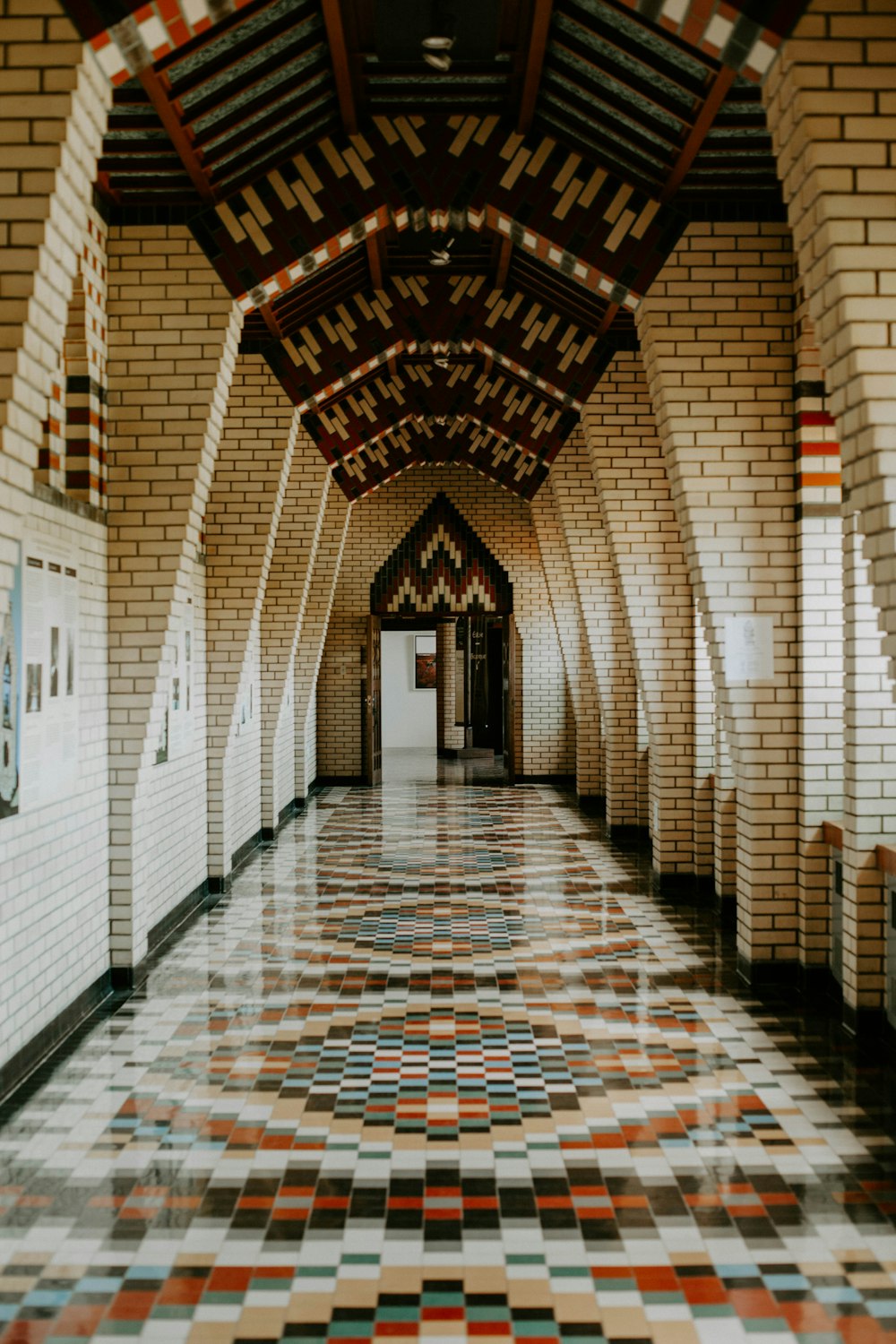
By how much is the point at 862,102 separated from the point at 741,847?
14.2 feet

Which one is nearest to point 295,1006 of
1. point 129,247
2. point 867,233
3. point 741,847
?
point 741,847

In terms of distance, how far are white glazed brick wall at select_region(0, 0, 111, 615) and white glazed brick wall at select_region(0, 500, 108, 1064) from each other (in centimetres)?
177

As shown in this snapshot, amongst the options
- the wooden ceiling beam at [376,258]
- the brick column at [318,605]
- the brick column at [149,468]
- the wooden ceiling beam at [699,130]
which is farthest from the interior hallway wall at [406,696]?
the wooden ceiling beam at [699,130]

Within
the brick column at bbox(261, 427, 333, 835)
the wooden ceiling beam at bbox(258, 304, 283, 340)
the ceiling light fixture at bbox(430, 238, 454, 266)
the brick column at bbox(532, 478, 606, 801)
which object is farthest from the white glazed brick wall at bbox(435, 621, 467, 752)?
the ceiling light fixture at bbox(430, 238, 454, 266)

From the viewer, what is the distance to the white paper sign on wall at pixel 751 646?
6.55 metres

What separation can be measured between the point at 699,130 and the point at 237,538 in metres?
5.06

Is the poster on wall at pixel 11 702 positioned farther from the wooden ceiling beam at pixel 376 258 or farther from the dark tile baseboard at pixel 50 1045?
the wooden ceiling beam at pixel 376 258

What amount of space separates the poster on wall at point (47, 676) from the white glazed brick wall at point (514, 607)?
11.3 metres

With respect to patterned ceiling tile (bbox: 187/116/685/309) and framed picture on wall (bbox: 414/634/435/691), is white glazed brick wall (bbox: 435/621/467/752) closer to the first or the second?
framed picture on wall (bbox: 414/634/435/691)

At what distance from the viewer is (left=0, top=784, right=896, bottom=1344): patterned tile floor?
339 cm

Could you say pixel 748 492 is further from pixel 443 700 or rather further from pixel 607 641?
pixel 443 700

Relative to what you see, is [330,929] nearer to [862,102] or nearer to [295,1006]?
[295,1006]

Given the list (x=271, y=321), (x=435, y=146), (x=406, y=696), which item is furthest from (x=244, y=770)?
(x=406, y=696)

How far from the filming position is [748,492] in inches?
258
